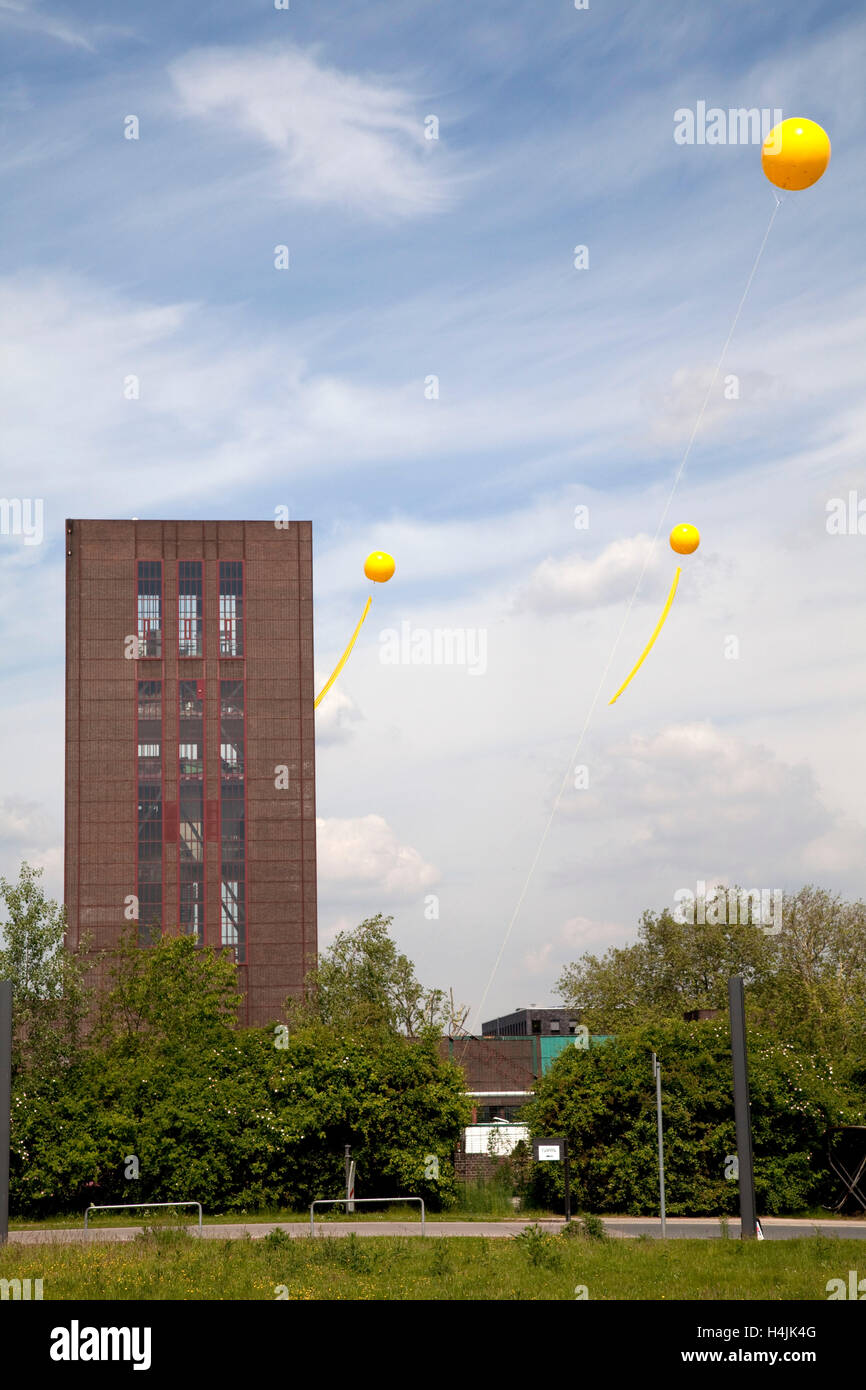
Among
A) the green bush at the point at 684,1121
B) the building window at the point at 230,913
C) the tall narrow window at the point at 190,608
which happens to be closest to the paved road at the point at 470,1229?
the green bush at the point at 684,1121

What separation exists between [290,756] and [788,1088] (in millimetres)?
95938

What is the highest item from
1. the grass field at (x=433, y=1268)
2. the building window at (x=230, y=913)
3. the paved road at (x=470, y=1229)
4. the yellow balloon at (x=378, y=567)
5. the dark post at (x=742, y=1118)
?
the yellow balloon at (x=378, y=567)

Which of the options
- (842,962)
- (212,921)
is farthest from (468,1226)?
(212,921)

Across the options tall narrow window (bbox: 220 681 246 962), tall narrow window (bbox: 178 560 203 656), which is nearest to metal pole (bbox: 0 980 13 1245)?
tall narrow window (bbox: 220 681 246 962)

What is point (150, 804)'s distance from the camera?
122 meters

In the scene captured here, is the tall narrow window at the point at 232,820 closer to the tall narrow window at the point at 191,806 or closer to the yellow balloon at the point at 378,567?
the tall narrow window at the point at 191,806

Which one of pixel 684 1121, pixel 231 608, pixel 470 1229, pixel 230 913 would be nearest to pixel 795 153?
→ pixel 470 1229

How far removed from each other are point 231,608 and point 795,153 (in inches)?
4480

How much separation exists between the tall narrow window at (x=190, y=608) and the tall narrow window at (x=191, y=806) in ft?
11.3

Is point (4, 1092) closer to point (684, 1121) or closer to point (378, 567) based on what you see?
point (378, 567)

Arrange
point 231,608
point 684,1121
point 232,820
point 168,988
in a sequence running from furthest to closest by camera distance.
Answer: point 231,608
point 232,820
point 168,988
point 684,1121

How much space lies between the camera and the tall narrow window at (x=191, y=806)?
120000mm

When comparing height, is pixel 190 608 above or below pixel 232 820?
above

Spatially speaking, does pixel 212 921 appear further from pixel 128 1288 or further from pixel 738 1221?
pixel 128 1288
